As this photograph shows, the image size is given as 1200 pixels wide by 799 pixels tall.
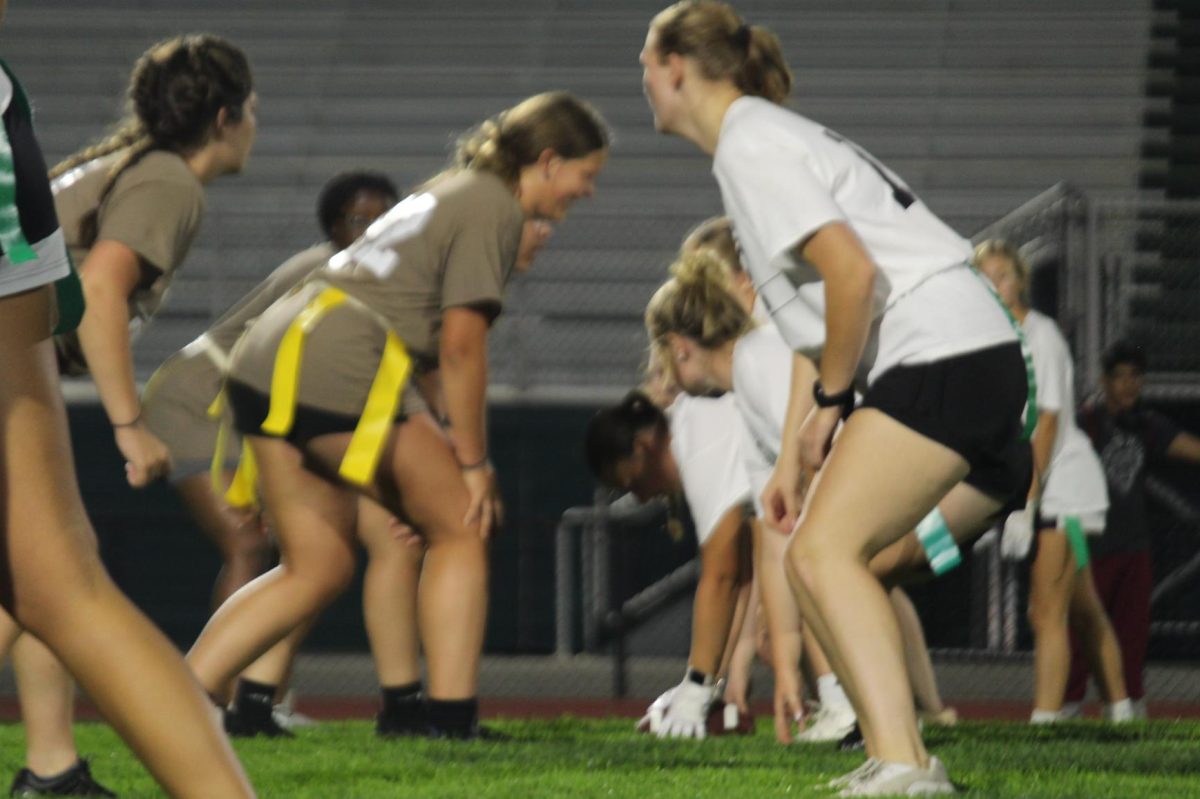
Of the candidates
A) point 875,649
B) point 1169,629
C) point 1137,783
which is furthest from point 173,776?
point 1169,629

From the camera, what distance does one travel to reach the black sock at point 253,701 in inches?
224

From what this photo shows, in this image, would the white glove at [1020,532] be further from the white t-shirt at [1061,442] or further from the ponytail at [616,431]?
the ponytail at [616,431]

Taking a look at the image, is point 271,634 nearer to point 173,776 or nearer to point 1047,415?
point 173,776

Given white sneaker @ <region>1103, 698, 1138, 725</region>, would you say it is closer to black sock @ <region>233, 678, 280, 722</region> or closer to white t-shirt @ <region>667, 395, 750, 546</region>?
white t-shirt @ <region>667, 395, 750, 546</region>

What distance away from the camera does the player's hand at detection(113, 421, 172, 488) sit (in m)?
4.31

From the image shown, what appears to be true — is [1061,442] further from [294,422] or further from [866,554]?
[866,554]

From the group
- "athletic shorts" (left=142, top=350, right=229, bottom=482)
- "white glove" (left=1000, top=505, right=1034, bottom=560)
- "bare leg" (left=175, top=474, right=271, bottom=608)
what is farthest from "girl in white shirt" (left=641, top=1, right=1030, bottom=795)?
"white glove" (left=1000, top=505, right=1034, bottom=560)

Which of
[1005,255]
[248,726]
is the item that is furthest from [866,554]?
[1005,255]

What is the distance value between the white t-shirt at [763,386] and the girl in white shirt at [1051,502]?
1520 millimetres

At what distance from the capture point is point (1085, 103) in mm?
13383

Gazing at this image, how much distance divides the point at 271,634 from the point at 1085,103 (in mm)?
9726

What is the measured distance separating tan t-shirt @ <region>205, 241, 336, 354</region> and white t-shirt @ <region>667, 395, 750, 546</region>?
1266mm

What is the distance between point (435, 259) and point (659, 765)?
1420 mm

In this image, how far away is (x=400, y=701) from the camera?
18.7 feet
